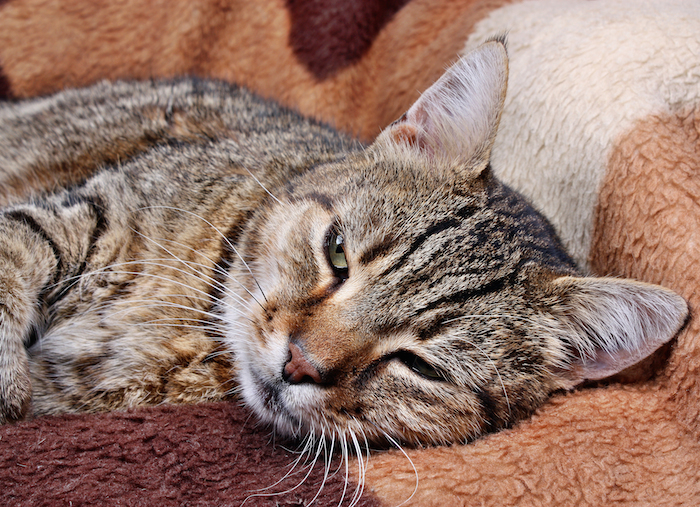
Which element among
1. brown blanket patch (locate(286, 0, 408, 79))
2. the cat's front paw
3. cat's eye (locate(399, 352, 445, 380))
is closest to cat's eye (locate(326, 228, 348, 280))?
cat's eye (locate(399, 352, 445, 380))

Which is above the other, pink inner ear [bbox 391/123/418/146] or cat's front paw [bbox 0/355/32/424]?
pink inner ear [bbox 391/123/418/146]

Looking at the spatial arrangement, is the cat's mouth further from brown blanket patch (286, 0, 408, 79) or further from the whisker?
brown blanket patch (286, 0, 408, 79)

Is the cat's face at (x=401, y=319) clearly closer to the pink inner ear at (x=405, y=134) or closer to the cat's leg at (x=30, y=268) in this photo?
the pink inner ear at (x=405, y=134)

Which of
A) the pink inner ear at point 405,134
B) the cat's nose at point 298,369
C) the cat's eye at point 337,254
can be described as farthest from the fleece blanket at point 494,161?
the pink inner ear at point 405,134

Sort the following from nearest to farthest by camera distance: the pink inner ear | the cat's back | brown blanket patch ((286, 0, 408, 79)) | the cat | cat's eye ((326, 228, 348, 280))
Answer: the cat
cat's eye ((326, 228, 348, 280))
the pink inner ear
the cat's back
brown blanket patch ((286, 0, 408, 79))

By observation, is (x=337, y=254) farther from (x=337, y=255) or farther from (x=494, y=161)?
(x=494, y=161)

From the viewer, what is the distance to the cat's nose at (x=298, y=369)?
3.90 feet

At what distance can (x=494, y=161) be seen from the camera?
2271mm

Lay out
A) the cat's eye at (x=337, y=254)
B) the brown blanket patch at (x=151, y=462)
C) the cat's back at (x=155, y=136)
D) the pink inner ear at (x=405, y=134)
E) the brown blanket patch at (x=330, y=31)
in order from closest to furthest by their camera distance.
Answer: the brown blanket patch at (x=151, y=462)
the cat's eye at (x=337, y=254)
the pink inner ear at (x=405, y=134)
the cat's back at (x=155, y=136)
the brown blanket patch at (x=330, y=31)

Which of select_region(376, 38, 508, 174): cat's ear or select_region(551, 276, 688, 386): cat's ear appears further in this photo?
select_region(376, 38, 508, 174): cat's ear

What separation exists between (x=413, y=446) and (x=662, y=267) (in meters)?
0.84

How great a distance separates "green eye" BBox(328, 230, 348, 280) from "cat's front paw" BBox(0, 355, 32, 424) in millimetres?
835

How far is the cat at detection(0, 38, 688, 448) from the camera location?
128 centimetres

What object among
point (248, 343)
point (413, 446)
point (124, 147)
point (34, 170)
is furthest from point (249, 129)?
point (413, 446)
